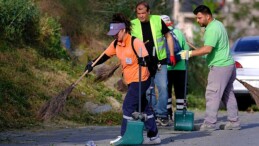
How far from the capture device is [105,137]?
1089cm

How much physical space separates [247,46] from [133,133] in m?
7.31

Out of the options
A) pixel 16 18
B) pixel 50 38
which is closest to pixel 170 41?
pixel 16 18

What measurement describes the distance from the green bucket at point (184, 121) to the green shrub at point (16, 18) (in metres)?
3.80

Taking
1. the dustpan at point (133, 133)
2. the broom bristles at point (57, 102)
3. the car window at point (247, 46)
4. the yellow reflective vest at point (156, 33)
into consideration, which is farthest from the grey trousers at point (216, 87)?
the car window at point (247, 46)

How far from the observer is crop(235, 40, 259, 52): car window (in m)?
16.3

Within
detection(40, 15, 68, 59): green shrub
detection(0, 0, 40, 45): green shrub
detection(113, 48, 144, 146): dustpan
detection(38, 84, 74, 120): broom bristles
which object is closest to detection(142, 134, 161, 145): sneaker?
detection(113, 48, 144, 146): dustpan

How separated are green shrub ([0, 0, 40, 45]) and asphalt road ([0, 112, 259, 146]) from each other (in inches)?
116

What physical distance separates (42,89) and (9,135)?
2.55 metres

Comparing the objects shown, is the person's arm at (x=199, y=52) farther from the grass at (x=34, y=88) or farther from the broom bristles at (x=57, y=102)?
the grass at (x=34, y=88)

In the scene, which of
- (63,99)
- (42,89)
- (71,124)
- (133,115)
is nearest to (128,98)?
(133,115)

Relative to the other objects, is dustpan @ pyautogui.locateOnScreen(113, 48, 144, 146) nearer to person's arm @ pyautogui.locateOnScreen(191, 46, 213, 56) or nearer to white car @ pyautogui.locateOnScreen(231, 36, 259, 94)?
person's arm @ pyautogui.locateOnScreen(191, 46, 213, 56)

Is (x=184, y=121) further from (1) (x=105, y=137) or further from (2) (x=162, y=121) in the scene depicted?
(1) (x=105, y=137)

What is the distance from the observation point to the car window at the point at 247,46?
16.3 m

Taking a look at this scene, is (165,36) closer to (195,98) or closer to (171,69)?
(171,69)
